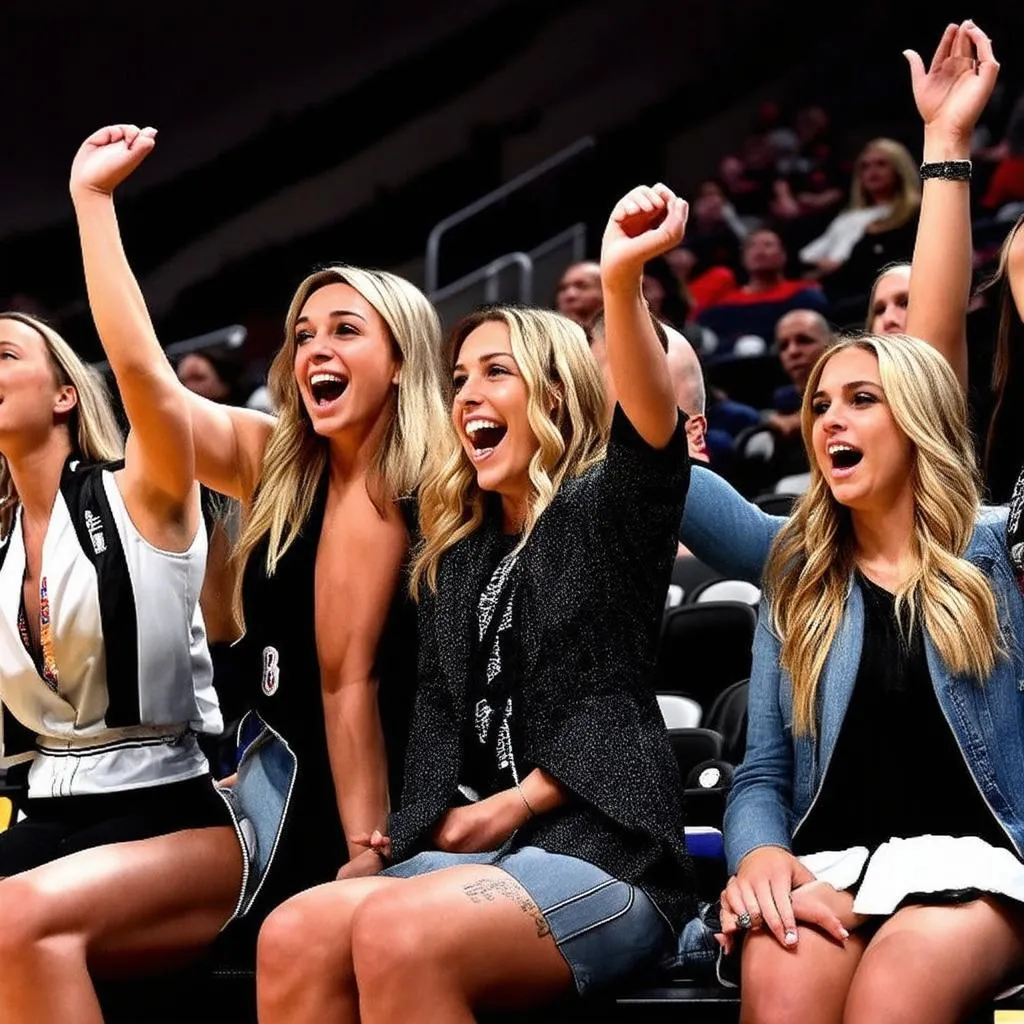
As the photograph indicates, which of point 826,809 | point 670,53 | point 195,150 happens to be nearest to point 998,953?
point 826,809

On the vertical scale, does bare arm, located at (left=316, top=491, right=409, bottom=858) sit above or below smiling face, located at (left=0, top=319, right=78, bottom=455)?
below

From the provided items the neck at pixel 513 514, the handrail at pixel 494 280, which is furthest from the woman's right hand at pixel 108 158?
the handrail at pixel 494 280

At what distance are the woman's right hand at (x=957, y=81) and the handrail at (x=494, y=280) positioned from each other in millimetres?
4839

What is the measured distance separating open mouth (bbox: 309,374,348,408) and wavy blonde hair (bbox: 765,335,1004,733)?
66cm

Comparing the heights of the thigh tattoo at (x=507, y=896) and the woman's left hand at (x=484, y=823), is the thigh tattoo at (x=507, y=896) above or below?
below

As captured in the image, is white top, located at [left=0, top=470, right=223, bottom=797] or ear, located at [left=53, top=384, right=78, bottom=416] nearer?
white top, located at [left=0, top=470, right=223, bottom=797]

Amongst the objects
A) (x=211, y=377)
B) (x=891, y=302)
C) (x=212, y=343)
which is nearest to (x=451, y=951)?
(x=891, y=302)

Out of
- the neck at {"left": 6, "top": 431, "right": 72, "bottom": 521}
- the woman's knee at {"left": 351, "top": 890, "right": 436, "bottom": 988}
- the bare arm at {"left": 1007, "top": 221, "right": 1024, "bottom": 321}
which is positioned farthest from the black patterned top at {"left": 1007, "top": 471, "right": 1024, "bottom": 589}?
the neck at {"left": 6, "top": 431, "right": 72, "bottom": 521}

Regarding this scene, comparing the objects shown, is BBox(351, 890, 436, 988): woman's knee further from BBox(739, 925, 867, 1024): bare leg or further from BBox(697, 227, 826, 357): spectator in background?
BBox(697, 227, 826, 357): spectator in background

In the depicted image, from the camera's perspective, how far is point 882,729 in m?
2.04

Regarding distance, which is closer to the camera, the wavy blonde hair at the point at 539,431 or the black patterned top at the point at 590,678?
the black patterned top at the point at 590,678

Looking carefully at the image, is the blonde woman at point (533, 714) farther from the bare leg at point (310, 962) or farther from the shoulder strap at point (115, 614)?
the shoulder strap at point (115, 614)

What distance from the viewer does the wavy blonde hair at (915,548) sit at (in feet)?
6.63

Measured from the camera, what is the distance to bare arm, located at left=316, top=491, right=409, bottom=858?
229 centimetres
